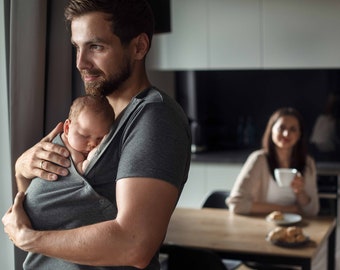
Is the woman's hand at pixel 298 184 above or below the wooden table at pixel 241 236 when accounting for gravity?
above

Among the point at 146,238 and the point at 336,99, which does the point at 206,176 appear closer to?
the point at 336,99

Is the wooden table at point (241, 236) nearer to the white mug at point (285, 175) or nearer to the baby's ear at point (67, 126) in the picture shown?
the white mug at point (285, 175)

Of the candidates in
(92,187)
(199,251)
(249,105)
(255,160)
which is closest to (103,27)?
(92,187)

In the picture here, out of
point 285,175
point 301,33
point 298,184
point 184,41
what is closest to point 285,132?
point 298,184

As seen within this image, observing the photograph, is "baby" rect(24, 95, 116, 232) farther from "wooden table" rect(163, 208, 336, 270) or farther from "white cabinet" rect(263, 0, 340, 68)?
"white cabinet" rect(263, 0, 340, 68)

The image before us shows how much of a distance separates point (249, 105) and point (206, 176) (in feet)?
2.50

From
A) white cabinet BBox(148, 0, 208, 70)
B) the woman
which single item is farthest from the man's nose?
white cabinet BBox(148, 0, 208, 70)

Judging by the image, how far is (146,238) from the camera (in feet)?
4.20

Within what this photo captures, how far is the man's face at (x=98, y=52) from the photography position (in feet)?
4.58

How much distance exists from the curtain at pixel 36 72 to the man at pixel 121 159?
0.15 meters

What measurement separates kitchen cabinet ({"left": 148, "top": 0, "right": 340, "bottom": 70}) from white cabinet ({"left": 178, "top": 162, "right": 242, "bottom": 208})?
80 cm

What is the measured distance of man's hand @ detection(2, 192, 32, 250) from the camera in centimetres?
138

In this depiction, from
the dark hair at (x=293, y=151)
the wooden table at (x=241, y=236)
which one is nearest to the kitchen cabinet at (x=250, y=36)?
the dark hair at (x=293, y=151)

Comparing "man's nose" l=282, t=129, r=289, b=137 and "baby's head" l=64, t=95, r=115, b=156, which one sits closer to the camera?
"baby's head" l=64, t=95, r=115, b=156
